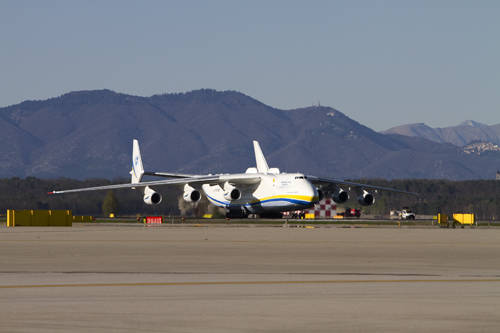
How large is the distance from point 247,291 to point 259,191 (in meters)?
59.2

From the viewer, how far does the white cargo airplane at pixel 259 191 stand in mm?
70938

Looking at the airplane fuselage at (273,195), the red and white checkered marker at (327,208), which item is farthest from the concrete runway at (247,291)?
the red and white checkered marker at (327,208)

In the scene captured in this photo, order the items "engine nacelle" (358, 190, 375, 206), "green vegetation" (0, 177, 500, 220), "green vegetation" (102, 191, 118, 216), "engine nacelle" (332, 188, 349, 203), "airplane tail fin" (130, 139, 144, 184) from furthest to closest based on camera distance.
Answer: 1. "green vegetation" (0, 177, 500, 220)
2. "green vegetation" (102, 191, 118, 216)
3. "airplane tail fin" (130, 139, 144, 184)
4. "engine nacelle" (332, 188, 349, 203)
5. "engine nacelle" (358, 190, 375, 206)

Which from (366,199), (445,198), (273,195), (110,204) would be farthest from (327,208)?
(445,198)

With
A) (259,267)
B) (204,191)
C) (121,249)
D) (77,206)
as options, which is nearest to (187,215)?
(204,191)

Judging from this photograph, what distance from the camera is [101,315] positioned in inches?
510

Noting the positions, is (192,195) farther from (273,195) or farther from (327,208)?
(327,208)

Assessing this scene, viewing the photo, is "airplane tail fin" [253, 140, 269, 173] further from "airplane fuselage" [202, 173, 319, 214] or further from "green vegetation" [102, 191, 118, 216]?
"green vegetation" [102, 191, 118, 216]

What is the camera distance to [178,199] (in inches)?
3625

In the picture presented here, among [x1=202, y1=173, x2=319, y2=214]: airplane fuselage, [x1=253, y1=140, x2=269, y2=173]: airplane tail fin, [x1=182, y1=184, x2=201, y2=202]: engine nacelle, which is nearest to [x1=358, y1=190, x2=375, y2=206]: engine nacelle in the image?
[x1=202, y1=173, x2=319, y2=214]: airplane fuselage

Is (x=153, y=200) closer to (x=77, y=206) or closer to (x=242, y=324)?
(x=77, y=206)

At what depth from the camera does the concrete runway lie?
487 inches

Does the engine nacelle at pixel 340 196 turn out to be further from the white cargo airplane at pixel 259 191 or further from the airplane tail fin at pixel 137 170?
the airplane tail fin at pixel 137 170

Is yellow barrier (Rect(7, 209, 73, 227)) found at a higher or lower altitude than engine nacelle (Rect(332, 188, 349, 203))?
lower
